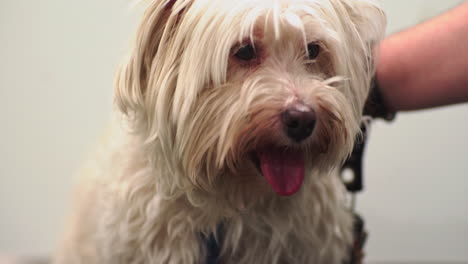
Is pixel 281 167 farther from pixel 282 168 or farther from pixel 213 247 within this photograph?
pixel 213 247

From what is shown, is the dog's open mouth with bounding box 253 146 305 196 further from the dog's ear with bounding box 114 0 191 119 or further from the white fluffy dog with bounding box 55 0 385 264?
the dog's ear with bounding box 114 0 191 119

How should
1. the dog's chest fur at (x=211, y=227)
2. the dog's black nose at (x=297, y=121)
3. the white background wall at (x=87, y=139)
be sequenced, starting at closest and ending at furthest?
1. the dog's black nose at (x=297, y=121)
2. the dog's chest fur at (x=211, y=227)
3. the white background wall at (x=87, y=139)

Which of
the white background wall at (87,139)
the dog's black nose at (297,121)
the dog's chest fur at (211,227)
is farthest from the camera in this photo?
the white background wall at (87,139)

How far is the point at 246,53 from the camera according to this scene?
62cm

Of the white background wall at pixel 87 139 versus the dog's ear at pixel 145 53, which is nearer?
the dog's ear at pixel 145 53

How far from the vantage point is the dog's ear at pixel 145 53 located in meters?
0.64

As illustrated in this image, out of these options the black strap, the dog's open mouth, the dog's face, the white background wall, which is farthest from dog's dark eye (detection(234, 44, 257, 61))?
the white background wall

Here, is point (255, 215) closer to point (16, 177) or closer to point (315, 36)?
point (315, 36)

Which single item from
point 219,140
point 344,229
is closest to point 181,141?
point 219,140

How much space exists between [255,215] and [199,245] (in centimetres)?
Result: 9

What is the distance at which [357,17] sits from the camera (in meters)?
0.69

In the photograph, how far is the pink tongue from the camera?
62 centimetres

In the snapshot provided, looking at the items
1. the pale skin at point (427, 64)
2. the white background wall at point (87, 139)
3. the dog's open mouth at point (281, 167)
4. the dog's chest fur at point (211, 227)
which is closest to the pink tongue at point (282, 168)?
the dog's open mouth at point (281, 167)

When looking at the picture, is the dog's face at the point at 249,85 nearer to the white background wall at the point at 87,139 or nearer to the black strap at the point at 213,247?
the black strap at the point at 213,247
